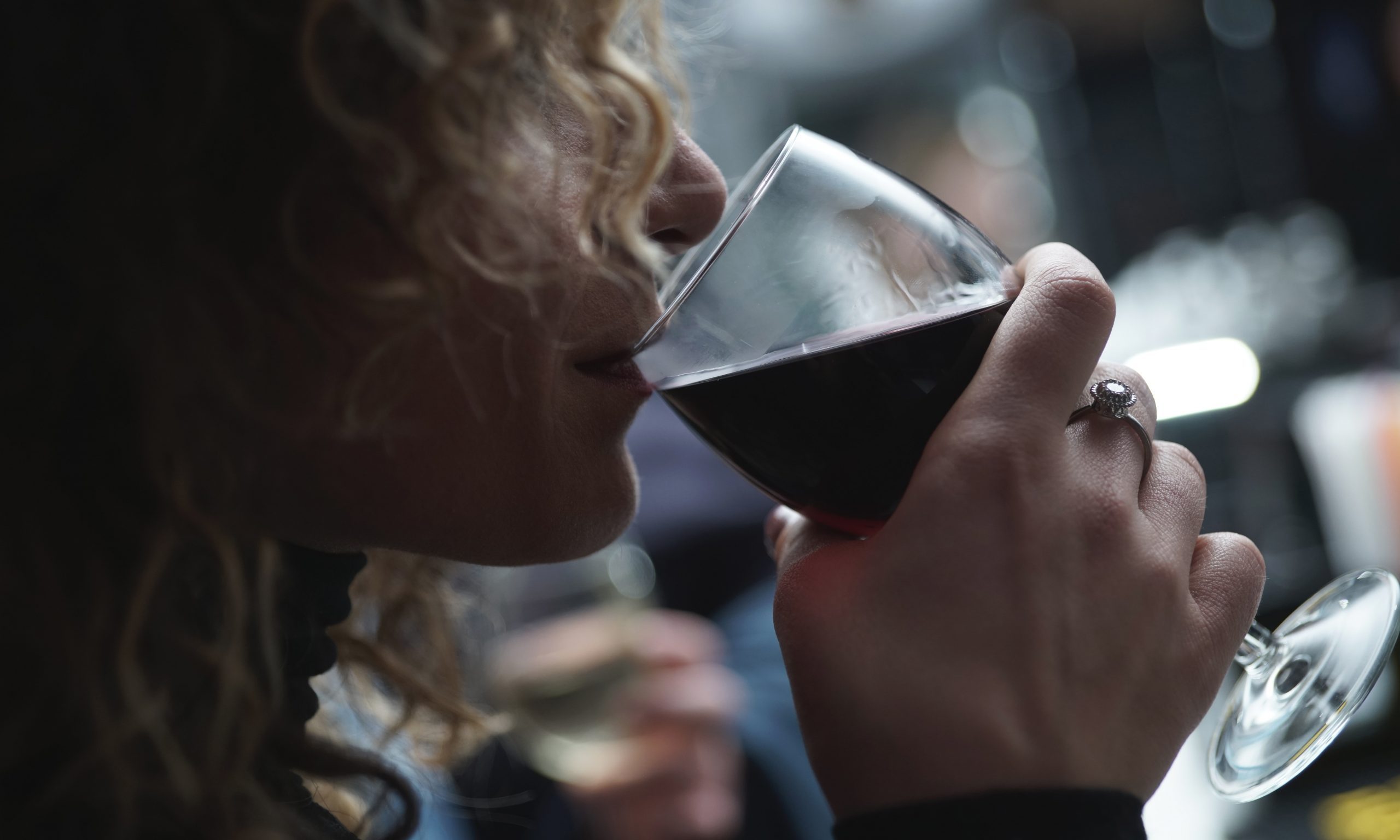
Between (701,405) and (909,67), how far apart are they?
11.1 ft

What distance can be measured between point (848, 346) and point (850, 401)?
4 cm

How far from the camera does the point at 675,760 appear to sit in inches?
52.0

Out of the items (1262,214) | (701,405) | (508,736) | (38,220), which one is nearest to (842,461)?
(701,405)

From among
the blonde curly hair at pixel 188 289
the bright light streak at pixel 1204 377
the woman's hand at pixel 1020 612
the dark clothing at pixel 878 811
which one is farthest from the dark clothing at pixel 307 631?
the bright light streak at pixel 1204 377

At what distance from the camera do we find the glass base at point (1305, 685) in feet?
2.02

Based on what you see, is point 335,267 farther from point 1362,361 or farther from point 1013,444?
point 1362,361

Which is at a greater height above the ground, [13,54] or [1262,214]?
[13,54]

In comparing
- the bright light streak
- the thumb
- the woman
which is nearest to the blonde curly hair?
the woman

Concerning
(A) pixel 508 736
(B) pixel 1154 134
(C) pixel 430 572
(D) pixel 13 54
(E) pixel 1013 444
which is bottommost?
(A) pixel 508 736

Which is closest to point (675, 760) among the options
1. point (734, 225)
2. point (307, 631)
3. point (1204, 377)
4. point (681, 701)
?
point (681, 701)

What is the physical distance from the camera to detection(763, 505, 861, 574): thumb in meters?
0.67

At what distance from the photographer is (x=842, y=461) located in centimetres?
65

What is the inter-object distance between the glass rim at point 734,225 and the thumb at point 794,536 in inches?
6.9

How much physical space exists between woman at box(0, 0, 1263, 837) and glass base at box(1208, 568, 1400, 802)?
7 centimetres
